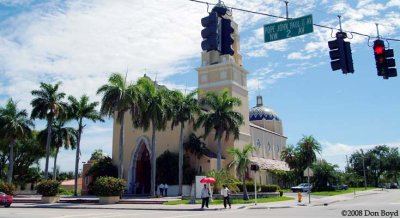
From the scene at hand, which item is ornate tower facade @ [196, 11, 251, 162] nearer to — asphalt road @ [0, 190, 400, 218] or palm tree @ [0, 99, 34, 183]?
palm tree @ [0, 99, 34, 183]

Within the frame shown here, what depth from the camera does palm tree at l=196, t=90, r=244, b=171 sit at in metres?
44.6

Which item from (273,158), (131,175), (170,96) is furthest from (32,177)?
(273,158)

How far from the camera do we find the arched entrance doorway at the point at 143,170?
172 ft

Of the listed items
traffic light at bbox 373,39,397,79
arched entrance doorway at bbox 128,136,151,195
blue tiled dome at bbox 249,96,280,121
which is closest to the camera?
traffic light at bbox 373,39,397,79

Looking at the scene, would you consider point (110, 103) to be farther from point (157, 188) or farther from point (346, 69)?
point (346, 69)

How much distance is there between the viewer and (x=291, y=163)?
212 feet

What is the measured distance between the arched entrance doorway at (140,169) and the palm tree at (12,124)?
15.3m

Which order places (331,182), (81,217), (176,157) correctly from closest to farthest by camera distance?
(81,217) < (176,157) < (331,182)

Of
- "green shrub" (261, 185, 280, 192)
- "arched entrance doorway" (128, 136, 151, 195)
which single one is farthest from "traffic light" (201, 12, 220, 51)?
"arched entrance doorway" (128, 136, 151, 195)

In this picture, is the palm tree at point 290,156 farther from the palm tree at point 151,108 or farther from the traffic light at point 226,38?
the traffic light at point 226,38

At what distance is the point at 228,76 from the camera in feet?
181

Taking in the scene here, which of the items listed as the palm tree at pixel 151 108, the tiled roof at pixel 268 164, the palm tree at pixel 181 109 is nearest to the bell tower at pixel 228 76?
the tiled roof at pixel 268 164

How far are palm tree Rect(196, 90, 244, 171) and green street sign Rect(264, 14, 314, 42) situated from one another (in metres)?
30.7

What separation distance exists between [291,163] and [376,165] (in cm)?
5004
